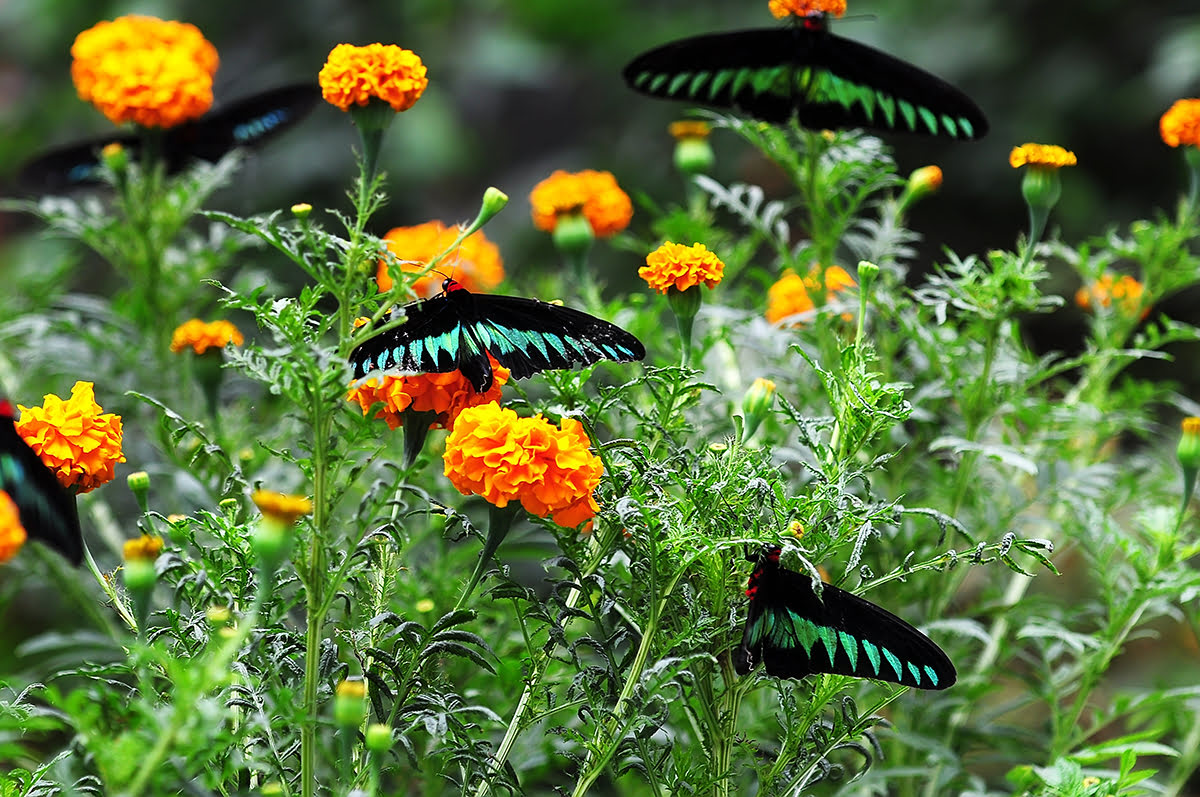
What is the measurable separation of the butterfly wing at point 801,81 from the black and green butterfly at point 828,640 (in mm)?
592

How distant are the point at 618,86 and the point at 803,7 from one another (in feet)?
7.46

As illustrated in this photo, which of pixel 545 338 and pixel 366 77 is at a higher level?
pixel 366 77

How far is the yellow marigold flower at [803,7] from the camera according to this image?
117 cm

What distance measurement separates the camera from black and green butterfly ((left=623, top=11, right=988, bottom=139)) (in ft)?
3.92

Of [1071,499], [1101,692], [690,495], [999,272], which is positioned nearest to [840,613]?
[690,495]

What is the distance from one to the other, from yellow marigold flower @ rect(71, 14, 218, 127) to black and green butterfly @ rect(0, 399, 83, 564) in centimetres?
62

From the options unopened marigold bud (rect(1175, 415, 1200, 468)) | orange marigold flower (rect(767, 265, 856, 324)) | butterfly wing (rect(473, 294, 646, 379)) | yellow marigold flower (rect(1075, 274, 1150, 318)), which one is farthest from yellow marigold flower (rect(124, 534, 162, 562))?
yellow marigold flower (rect(1075, 274, 1150, 318))

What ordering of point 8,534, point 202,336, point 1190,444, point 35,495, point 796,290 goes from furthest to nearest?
point 796,290 → point 202,336 → point 1190,444 → point 35,495 → point 8,534

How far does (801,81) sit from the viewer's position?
4.03ft

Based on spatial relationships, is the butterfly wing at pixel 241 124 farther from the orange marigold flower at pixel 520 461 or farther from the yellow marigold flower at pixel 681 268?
the orange marigold flower at pixel 520 461

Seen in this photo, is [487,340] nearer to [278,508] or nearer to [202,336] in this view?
[278,508]

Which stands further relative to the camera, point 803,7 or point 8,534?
point 803,7

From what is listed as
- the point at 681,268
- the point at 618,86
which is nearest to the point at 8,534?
the point at 681,268

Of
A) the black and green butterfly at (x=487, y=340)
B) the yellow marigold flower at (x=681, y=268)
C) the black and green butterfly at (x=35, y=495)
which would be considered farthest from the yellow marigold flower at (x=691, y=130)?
the black and green butterfly at (x=35, y=495)
